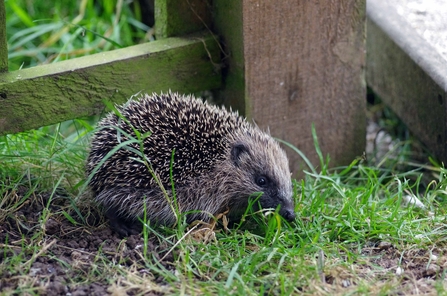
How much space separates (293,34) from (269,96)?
51 cm

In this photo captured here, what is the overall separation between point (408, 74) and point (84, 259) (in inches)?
131

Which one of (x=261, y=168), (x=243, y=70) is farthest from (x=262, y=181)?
(x=243, y=70)

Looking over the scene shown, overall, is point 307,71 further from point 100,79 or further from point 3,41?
point 3,41

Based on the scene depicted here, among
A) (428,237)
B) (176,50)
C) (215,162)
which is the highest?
(176,50)

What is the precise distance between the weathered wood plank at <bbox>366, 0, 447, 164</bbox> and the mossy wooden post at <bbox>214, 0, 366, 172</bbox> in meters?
0.49

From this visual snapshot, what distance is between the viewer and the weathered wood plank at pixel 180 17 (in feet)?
18.4

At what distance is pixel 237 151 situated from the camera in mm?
5246

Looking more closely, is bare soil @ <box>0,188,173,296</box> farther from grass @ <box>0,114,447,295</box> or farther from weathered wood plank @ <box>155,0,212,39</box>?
Answer: weathered wood plank @ <box>155,0,212,39</box>

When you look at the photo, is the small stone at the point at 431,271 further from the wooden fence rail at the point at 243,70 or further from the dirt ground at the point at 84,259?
the wooden fence rail at the point at 243,70

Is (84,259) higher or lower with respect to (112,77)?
lower

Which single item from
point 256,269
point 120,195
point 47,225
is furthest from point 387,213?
point 47,225

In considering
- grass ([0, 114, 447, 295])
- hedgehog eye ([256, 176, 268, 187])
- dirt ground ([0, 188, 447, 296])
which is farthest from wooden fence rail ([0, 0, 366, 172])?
dirt ground ([0, 188, 447, 296])

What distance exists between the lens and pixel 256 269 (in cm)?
430

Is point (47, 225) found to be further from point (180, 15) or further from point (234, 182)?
point (180, 15)
